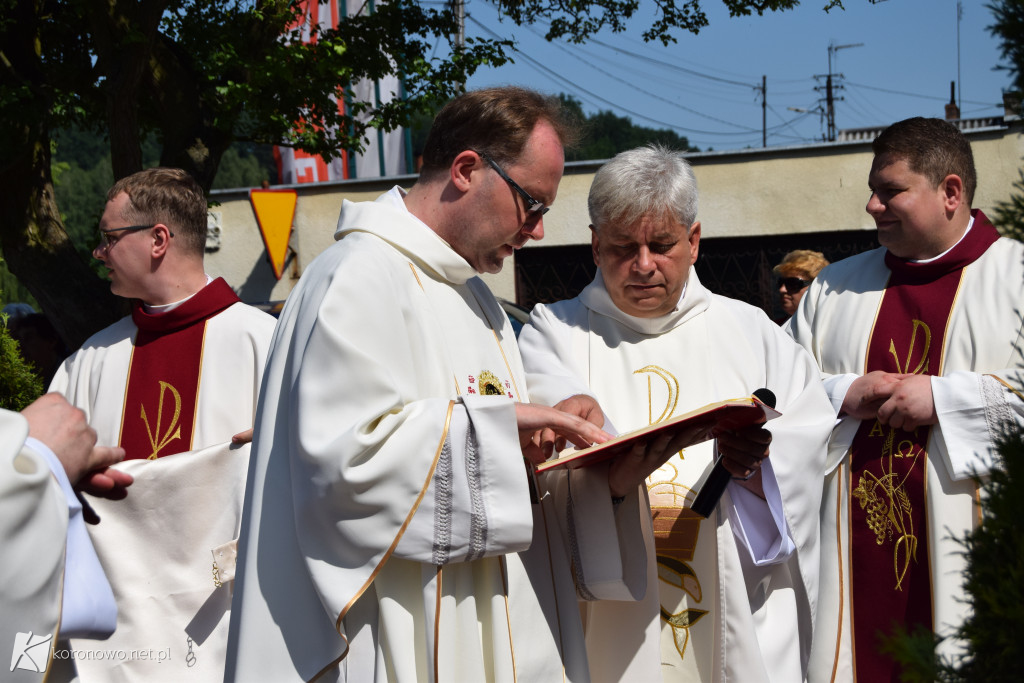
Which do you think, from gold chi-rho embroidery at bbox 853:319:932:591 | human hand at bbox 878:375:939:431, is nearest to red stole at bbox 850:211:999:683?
gold chi-rho embroidery at bbox 853:319:932:591

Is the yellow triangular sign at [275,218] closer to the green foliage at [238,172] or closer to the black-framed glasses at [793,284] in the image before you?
the black-framed glasses at [793,284]

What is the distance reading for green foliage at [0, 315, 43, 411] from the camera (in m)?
4.26

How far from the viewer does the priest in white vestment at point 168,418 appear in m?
3.43

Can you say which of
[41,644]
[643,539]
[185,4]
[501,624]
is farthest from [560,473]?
[185,4]

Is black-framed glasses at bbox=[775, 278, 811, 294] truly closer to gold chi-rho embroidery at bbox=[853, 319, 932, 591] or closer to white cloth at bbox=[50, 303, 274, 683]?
gold chi-rho embroidery at bbox=[853, 319, 932, 591]

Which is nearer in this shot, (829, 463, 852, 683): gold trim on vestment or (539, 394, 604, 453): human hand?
(539, 394, 604, 453): human hand

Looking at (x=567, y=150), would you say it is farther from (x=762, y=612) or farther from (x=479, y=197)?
(x=762, y=612)

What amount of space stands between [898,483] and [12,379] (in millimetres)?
3553

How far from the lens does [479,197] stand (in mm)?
2643

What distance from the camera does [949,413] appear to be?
343cm

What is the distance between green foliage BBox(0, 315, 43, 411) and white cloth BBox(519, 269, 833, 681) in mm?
2255

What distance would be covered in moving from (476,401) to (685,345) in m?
1.34

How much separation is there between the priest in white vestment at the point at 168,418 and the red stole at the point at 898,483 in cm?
221

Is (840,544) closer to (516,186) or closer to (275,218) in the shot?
(516,186)
